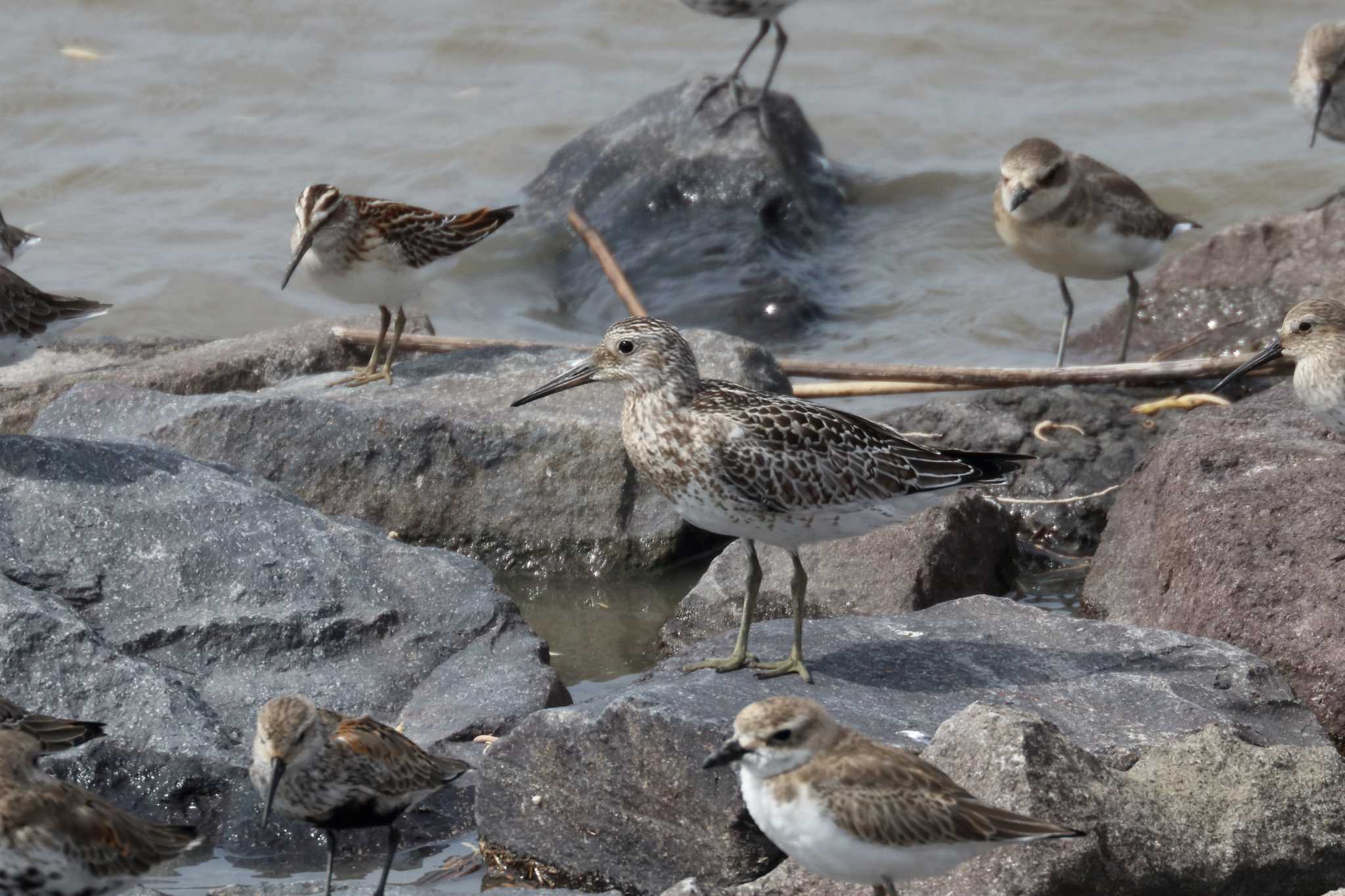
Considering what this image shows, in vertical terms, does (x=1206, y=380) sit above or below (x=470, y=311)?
above

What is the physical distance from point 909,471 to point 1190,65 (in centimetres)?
1258

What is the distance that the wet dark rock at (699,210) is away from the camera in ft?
42.5

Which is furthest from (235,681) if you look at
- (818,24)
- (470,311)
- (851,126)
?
(818,24)

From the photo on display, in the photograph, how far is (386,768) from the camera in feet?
17.9

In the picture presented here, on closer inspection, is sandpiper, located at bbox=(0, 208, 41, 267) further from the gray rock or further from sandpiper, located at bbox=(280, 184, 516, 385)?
the gray rock

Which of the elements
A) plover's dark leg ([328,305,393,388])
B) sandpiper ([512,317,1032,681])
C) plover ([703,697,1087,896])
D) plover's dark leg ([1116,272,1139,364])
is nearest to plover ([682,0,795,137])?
plover's dark leg ([1116,272,1139,364])

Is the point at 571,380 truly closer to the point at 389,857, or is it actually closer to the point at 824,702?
the point at 824,702

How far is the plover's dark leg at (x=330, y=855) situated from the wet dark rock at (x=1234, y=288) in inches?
304

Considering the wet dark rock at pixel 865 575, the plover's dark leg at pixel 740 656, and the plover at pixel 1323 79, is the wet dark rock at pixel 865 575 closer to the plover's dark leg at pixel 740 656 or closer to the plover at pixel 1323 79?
the plover's dark leg at pixel 740 656

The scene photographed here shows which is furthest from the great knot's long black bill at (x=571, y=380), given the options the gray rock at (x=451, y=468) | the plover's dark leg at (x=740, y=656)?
the gray rock at (x=451, y=468)

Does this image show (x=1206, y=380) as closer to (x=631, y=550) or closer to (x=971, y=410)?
(x=971, y=410)

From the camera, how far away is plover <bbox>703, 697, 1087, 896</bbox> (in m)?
4.67

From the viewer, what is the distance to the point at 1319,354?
302 inches

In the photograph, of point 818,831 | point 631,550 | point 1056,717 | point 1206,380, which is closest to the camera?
point 818,831
